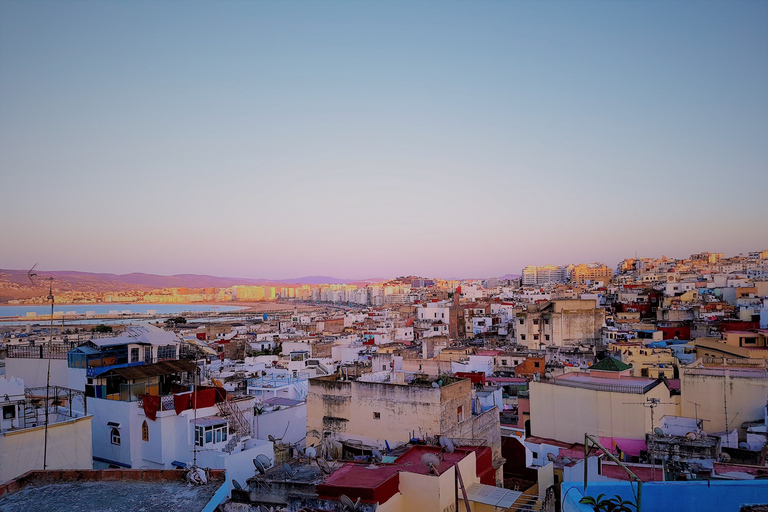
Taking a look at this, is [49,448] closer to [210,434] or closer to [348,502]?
[210,434]

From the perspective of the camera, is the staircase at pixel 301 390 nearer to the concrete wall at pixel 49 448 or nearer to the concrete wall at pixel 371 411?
the concrete wall at pixel 371 411

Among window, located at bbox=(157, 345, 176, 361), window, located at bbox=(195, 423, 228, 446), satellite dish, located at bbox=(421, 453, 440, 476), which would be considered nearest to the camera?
satellite dish, located at bbox=(421, 453, 440, 476)

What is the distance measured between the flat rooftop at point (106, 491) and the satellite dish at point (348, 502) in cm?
184

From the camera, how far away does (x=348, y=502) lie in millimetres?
7590

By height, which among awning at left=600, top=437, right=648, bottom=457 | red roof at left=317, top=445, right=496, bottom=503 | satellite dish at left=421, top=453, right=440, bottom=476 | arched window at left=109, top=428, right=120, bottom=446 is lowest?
awning at left=600, top=437, right=648, bottom=457

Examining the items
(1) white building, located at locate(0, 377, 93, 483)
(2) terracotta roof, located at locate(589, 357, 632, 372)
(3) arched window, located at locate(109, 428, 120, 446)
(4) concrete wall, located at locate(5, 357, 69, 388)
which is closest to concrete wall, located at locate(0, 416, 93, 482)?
(1) white building, located at locate(0, 377, 93, 483)

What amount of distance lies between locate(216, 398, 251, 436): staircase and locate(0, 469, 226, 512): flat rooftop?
6.09 m

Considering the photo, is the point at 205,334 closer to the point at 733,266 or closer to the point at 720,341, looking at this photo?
the point at 720,341

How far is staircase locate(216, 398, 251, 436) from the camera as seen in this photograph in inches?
577

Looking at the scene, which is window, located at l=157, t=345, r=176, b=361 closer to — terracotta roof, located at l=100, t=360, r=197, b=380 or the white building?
terracotta roof, located at l=100, t=360, r=197, b=380

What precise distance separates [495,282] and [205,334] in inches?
4542

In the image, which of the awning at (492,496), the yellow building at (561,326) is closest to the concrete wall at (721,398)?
the awning at (492,496)

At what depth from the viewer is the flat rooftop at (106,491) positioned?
7355 mm

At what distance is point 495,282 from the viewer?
160m
